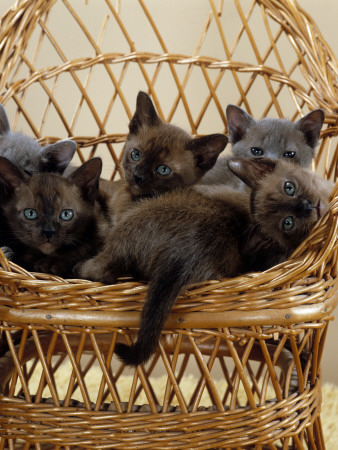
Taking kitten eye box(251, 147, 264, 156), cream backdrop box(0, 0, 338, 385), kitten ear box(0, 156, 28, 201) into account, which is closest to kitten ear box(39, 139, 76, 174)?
kitten ear box(0, 156, 28, 201)

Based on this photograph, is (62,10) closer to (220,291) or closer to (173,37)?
(173,37)

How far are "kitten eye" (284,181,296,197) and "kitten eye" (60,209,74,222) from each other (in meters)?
0.45

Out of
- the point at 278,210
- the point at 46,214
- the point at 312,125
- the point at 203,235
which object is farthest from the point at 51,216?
the point at 312,125

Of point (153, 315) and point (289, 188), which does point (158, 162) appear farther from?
point (153, 315)

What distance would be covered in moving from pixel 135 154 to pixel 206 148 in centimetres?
16

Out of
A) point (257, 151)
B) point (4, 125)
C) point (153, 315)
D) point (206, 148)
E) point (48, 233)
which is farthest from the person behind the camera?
point (257, 151)

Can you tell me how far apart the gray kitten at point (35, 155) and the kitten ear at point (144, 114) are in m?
0.16

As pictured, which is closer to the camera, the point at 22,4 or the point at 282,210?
the point at 282,210

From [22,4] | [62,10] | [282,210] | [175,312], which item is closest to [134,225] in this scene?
[175,312]

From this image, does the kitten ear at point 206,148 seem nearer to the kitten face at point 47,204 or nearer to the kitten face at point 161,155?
the kitten face at point 161,155

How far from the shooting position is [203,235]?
1.01 metres

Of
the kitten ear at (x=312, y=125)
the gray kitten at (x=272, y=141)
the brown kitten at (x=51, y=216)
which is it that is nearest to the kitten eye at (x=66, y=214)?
the brown kitten at (x=51, y=216)

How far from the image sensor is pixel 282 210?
3.51ft

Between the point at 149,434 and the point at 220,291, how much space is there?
0.30m
